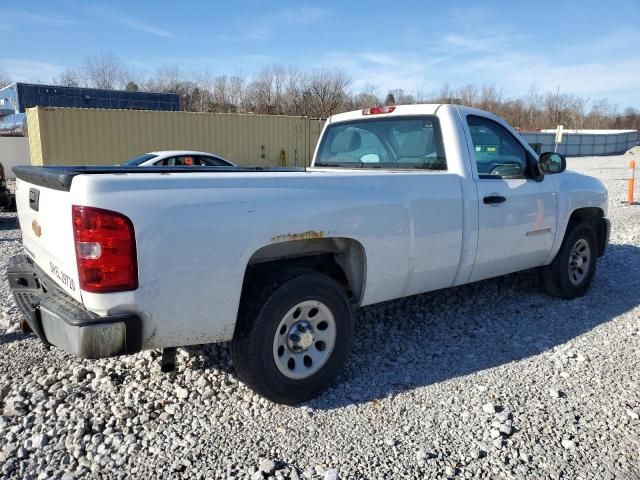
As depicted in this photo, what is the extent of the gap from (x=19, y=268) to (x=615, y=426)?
13.0ft

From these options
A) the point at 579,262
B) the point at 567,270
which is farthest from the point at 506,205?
the point at 579,262

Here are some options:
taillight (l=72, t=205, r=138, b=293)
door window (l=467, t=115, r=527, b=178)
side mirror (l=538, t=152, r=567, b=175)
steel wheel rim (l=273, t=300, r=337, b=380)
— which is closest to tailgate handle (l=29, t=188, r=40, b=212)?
taillight (l=72, t=205, r=138, b=293)

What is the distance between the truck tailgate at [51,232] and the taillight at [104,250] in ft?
0.26

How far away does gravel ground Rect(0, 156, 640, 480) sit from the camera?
Answer: 271 centimetres

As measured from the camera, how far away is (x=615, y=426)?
3096mm

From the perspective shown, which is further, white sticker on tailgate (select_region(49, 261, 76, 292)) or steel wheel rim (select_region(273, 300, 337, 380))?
steel wheel rim (select_region(273, 300, 337, 380))

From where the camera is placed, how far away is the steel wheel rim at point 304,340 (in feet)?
10.5

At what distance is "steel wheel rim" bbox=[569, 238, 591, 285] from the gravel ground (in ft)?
2.93

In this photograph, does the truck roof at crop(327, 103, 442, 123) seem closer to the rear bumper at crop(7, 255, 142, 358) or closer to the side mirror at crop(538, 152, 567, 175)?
the side mirror at crop(538, 152, 567, 175)

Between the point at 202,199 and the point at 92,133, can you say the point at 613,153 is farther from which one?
the point at 202,199

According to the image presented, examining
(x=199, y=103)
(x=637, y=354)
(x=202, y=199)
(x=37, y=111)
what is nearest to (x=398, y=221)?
(x=202, y=199)

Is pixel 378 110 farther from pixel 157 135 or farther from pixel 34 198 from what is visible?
pixel 157 135

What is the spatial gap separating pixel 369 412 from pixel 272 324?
84 cm

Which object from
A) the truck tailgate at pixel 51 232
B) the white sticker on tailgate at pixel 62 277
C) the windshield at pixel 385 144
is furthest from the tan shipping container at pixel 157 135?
the white sticker on tailgate at pixel 62 277
